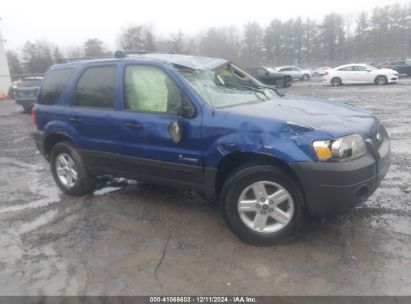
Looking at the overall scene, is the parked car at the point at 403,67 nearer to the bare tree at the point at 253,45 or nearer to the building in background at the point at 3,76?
the building in background at the point at 3,76

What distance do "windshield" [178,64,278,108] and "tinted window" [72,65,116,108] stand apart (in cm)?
99

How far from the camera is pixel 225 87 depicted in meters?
4.59

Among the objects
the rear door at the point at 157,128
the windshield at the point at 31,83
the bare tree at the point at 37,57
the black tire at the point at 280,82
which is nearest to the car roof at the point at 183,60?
the rear door at the point at 157,128

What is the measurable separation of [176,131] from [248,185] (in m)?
0.94

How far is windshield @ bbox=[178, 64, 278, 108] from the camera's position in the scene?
4234mm

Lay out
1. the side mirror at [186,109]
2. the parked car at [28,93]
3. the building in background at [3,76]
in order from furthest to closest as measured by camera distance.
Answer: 1. the building in background at [3,76]
2. the parked car at [28,93]
3. the side mirror at [186,109]

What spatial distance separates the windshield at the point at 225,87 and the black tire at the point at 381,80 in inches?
913

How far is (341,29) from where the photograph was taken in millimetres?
77625

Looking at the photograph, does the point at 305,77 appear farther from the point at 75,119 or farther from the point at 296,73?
the point at 75,119

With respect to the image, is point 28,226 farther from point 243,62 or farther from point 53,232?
point 243,62

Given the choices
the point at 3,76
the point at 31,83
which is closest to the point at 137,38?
the point at 3,76

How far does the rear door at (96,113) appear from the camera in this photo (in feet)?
15.8

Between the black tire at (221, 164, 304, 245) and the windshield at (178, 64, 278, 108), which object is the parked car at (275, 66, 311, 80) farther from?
the black tire at (221, 164, 304, 245)

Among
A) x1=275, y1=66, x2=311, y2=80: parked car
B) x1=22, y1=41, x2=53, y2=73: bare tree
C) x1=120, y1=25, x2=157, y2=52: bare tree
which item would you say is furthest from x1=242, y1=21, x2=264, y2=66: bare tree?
x1=275, y1=66, x2=311, y2=80: parked car
